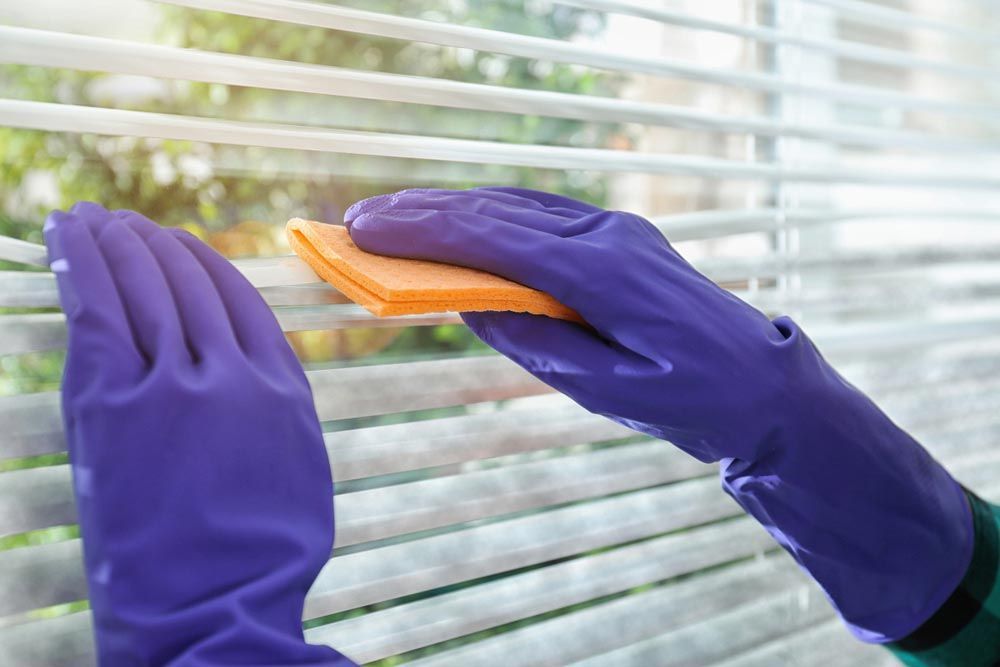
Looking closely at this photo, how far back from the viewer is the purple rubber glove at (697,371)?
541 millimetres

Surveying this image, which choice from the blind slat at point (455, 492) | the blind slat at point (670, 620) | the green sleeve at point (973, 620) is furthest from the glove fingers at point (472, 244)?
the green sleeve at point (973, 620)

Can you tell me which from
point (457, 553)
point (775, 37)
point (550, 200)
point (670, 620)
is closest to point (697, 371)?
point (550, 200)

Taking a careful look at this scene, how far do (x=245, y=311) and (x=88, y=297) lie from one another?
0.29 feet

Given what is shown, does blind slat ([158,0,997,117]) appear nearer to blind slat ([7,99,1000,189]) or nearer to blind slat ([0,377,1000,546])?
blind slat ([7,99,1000,189])

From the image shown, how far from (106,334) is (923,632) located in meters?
0.71

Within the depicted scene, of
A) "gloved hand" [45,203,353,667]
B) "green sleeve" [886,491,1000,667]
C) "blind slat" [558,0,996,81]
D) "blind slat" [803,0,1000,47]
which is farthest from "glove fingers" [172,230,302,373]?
"blind slat" [803,0,1000,47]

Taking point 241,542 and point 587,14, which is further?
point 587,14

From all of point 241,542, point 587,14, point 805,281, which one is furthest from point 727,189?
point 241,542

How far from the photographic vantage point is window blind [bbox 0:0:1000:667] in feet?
1.93

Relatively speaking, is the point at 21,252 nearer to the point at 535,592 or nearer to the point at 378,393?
the point at 378,393

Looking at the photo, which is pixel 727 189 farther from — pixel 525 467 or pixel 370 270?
pixel 370 270

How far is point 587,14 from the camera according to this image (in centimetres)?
89

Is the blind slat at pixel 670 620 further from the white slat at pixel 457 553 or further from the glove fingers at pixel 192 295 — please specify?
the glove fingers at pixel 192 295

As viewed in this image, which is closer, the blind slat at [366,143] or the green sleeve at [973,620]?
the blind slat at [366,143]
